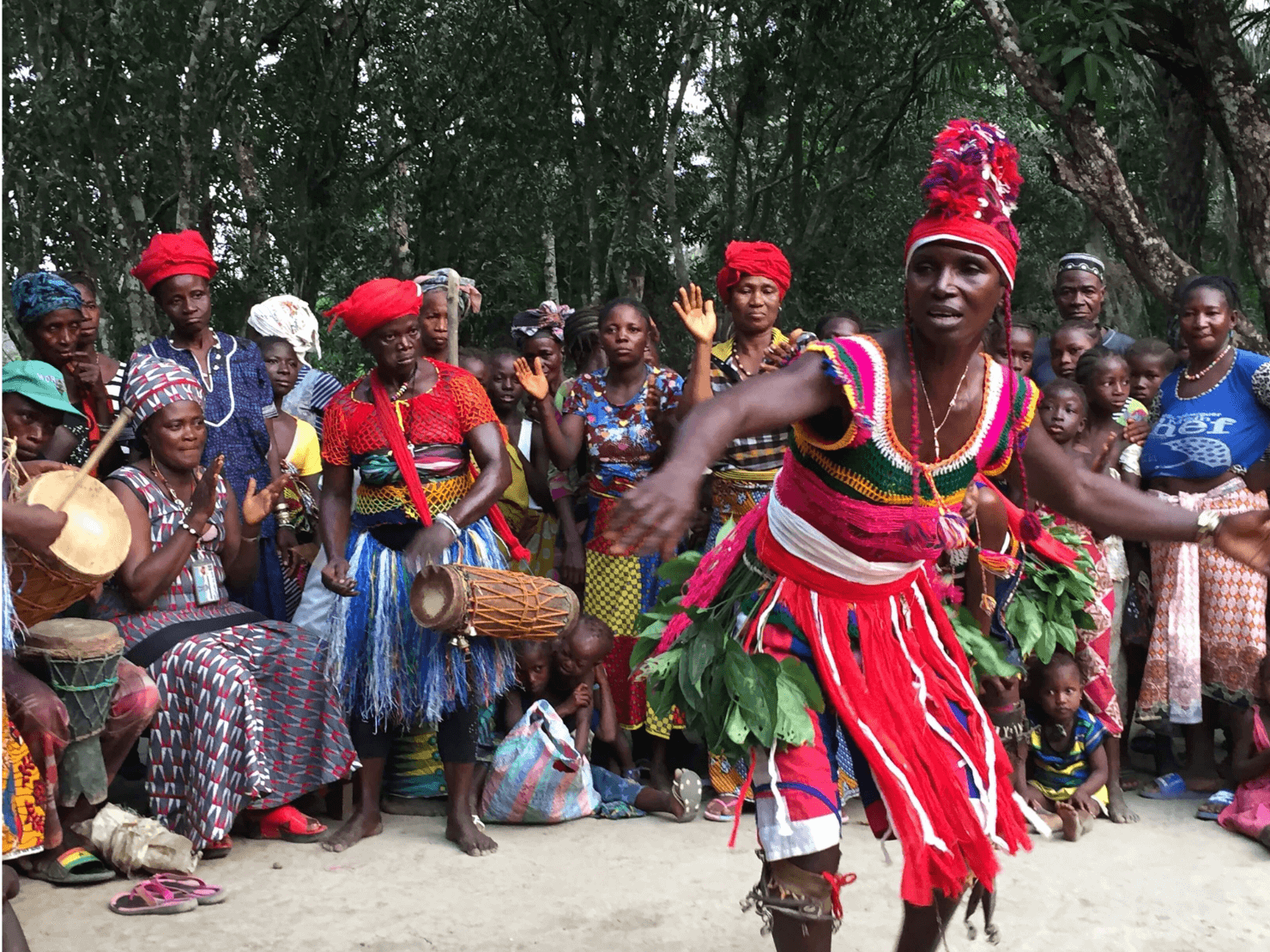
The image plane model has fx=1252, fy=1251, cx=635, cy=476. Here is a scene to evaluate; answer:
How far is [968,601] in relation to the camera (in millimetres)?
3625

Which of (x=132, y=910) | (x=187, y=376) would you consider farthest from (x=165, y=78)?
(x=132, y=910)

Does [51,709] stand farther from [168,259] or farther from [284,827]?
[168,259]

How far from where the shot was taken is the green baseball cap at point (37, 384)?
4.36m

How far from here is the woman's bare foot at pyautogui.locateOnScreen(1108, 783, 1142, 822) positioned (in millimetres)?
5281

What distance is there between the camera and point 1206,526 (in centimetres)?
302

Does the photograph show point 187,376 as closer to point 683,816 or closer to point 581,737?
point 581,737

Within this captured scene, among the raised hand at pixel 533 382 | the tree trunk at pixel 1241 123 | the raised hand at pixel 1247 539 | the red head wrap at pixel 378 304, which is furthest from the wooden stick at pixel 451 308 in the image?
the tree trunk at pixel 1241 123

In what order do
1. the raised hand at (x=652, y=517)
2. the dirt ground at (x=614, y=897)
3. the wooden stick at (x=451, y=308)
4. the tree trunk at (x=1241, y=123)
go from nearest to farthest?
the raised hand at (x=652, y=517) → the dirt ground at (x=614, y=897) → the wooden stick at (x=451, y=308) → the tree trunk at (x=1241, y=123)

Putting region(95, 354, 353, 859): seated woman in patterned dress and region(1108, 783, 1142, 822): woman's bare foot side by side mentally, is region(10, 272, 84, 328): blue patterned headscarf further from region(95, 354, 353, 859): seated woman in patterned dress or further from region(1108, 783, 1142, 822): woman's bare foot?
region(1108, 783, 1142, 822): woman's bare foot

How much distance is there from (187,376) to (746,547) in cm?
270

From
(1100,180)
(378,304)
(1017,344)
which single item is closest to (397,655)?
(378,304)

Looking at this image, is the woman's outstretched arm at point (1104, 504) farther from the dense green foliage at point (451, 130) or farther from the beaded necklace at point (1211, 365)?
the dense green foliage at point (451, 130)

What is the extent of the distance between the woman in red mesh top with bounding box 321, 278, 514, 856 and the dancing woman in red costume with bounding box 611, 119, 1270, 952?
1877 millimetres

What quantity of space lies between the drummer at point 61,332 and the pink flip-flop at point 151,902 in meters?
1.83
